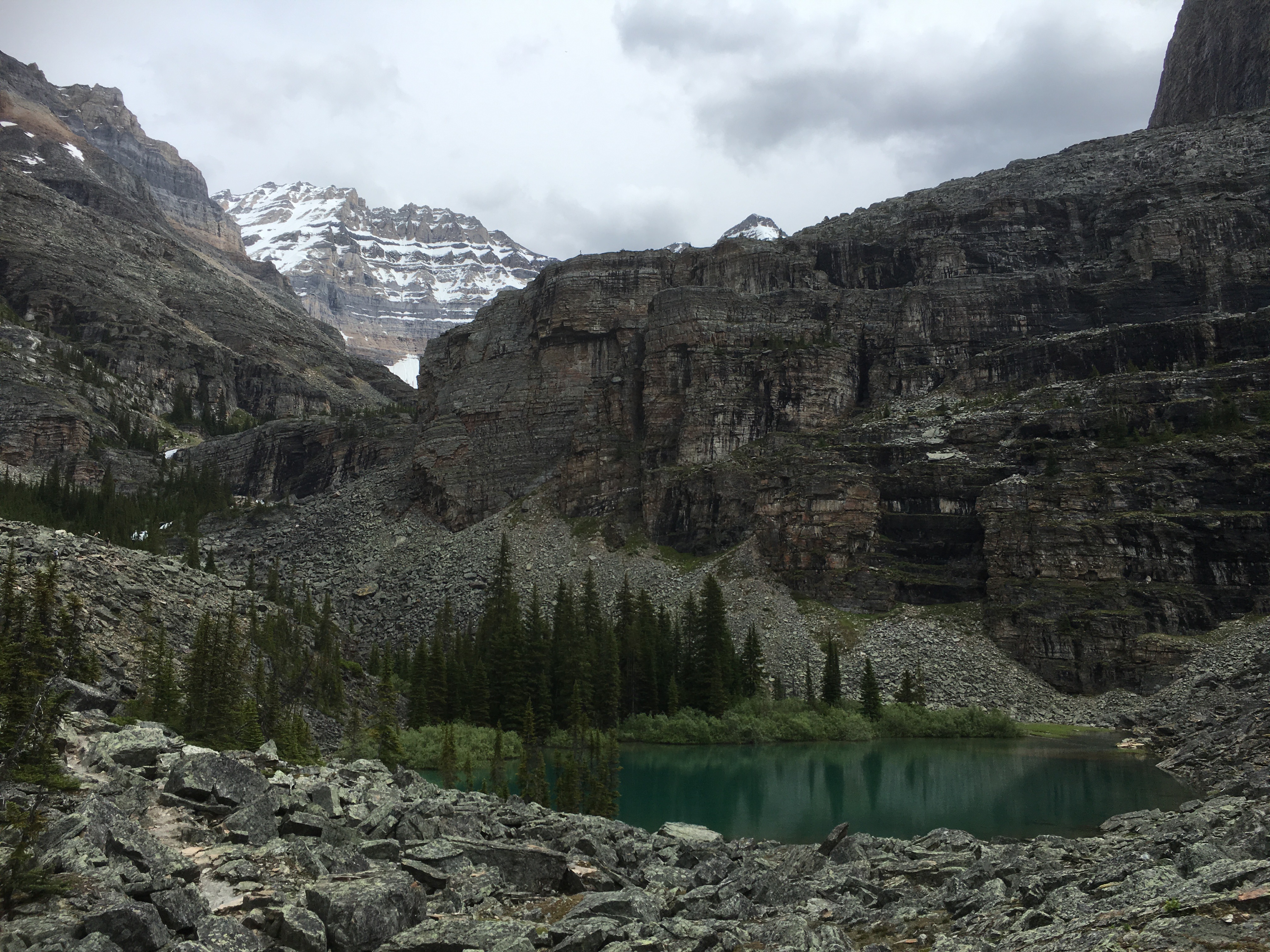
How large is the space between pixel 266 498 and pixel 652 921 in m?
184

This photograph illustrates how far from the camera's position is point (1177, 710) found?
81.9m

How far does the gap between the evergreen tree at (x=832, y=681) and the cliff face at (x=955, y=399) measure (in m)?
24.0

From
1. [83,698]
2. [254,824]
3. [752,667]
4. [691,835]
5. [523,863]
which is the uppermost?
[83,698]

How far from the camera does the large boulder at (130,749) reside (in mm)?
23406

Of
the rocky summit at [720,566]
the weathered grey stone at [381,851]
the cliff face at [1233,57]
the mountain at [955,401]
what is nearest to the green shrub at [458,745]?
the rocky summit at [720,566]

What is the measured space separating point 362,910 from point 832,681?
80864 millimetres

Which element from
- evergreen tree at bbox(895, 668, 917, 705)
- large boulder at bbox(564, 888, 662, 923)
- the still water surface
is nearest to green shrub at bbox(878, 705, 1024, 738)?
the still water surface

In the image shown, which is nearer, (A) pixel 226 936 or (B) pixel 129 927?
(B) pixel 129 927

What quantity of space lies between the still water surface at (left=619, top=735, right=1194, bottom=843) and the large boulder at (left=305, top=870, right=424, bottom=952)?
2605 cm

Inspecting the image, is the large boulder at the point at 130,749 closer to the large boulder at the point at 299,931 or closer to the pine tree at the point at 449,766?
the large boulder at the point at 299,931

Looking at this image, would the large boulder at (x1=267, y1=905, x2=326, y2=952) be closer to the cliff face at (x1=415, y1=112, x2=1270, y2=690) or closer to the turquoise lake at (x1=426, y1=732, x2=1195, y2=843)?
the turquoise lake at (x1=426, y1=732, x2=1195, y2=843)

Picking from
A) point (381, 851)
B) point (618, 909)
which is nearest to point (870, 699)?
point (618, 909)

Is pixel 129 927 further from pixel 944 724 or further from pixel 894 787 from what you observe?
pixel 944 724

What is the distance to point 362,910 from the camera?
17.4 meters
